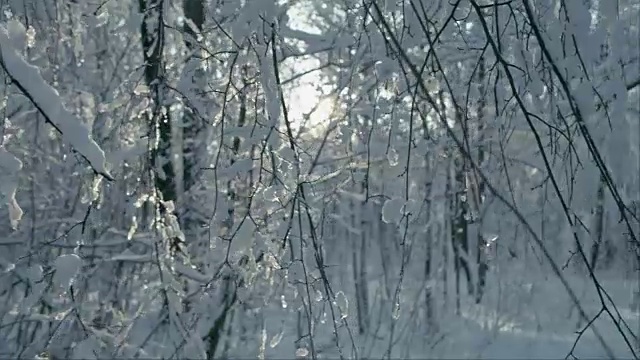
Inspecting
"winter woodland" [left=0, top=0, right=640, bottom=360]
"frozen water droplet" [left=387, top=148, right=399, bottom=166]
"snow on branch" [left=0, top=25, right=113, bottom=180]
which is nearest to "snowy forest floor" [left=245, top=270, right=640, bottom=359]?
"winter woodland" [left=0, top=0, right=640, bottom=360]

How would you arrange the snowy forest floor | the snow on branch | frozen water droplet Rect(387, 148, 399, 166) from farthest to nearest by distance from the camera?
the snowy forest floor < frozen water droplet Rect(387, 148, 399, 166) < the snow on branch

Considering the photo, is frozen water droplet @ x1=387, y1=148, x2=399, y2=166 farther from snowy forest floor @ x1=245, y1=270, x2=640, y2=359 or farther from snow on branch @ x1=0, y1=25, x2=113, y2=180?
snowy forest floor @ x1=245, y1=270, x2=640, y2=359

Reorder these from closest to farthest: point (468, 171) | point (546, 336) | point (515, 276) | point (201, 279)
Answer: point (468, 171) → point (201, 279) → point (546, 336) → point (515, 276)

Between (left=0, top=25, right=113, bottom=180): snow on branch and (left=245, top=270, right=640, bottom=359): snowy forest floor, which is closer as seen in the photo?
(left=0, top=25, right=113, bottom=180): snow on branch

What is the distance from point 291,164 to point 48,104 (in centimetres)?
54

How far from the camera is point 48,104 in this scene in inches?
47.2

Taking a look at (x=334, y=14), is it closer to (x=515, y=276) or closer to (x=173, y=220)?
(x=173, y=220)

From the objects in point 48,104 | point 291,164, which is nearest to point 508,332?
point 291,164

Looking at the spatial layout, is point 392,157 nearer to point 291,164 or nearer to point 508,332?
point 291,164

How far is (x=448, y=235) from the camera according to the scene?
30.8 ft

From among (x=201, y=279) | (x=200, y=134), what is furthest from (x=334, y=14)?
(x=201, y=279)

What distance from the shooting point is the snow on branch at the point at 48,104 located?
1181 millimetres

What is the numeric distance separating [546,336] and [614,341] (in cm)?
71

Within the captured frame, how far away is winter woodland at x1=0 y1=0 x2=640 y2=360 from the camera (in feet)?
4.20
